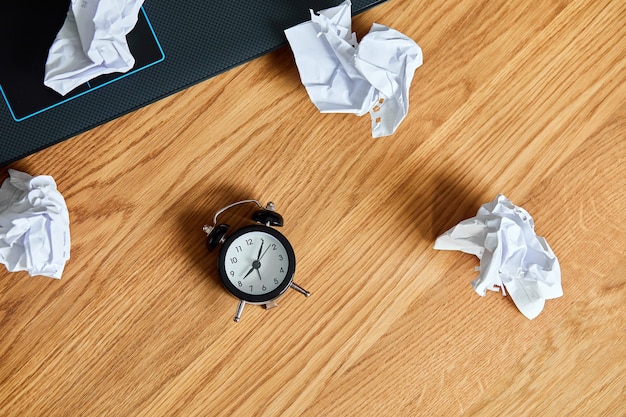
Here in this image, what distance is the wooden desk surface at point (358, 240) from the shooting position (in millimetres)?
813

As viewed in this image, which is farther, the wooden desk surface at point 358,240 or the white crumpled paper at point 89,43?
the wooden desk surface at point 358,240

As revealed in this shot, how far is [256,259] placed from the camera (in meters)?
0.80

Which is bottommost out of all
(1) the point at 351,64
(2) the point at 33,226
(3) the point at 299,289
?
(3) the point at 299,289

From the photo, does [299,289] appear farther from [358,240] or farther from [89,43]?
[89,43]

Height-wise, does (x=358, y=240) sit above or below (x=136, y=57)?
below

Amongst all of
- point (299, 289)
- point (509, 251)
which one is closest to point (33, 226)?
point (299, 289)

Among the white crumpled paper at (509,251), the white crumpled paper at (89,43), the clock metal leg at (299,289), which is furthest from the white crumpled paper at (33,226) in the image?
the white crumpled paper at (509,251)

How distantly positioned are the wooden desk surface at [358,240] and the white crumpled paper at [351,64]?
48 mm

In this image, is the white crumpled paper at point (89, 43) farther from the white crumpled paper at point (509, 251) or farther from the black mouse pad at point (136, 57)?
the white crumpled paper at point (509, 251)

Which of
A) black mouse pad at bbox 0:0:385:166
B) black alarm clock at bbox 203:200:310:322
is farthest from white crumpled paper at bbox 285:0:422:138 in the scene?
black alarm clock at bbox 203:200:310:322

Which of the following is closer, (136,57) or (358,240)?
(136,57)

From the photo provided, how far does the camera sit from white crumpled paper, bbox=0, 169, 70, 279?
745mm

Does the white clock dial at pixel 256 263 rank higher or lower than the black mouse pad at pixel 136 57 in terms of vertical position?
lower

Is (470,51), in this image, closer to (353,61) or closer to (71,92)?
(353,61)
